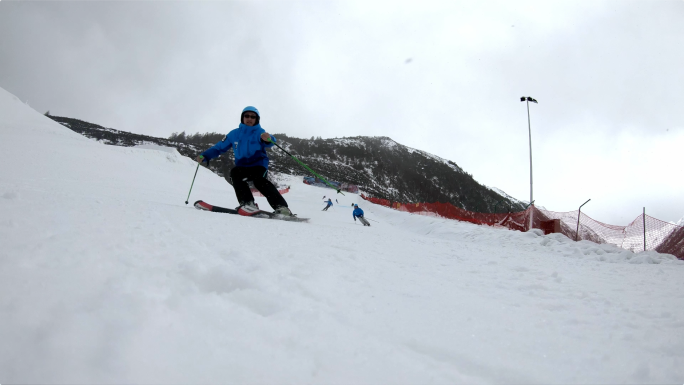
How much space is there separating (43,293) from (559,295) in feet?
9.04

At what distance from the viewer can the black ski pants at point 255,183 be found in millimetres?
5656

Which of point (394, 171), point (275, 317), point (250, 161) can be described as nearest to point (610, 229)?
point (250, 161)

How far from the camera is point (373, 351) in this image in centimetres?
120

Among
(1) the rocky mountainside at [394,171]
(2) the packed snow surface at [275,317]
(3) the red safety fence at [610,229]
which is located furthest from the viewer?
(1) the rocky mountainside at [394,171]

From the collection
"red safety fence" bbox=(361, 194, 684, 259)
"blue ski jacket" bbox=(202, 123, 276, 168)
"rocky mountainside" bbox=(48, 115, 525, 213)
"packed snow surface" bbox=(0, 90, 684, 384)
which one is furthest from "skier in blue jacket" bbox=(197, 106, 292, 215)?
"rocky mountainside" bbox=(48, 115, 525, 213)

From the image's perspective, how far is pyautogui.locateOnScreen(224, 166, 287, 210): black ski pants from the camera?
5.66 metres

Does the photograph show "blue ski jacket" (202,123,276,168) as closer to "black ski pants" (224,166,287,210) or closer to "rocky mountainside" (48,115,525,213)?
"black ski pants" (224,166,287,210)

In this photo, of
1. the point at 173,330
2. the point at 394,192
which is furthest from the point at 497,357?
the point at 394,192

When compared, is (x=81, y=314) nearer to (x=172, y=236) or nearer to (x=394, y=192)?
(x=172, y=236)

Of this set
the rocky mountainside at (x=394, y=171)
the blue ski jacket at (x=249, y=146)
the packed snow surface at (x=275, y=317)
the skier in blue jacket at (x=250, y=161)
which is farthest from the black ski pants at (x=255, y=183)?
the rocky mountainside at (x=394, y=171)

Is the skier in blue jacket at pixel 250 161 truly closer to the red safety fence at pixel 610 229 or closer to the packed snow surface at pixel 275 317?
the packed snow surface at pixel 275 317

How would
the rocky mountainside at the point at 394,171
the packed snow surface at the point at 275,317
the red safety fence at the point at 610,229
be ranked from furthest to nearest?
the rocky mountainside at the point at 394,171, the red safety fence at the point at 610,229, the packed snow surface at the point at 275,317

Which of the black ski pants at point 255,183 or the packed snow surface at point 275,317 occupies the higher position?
the black ski pants at point 255,183

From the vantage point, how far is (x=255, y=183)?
5699 mm
